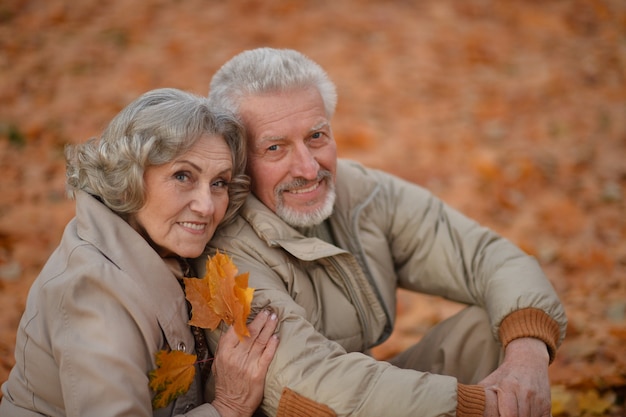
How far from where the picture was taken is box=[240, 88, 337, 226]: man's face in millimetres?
2773

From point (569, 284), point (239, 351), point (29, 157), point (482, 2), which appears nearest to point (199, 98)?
point (239, 351)

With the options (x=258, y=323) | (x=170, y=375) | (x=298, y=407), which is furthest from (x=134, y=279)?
(x=298, y=407)

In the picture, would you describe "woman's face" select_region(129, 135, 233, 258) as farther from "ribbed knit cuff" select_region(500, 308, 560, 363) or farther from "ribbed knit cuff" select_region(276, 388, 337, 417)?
"ribbed knit cuff" select_region(500, 308, 560, 363)

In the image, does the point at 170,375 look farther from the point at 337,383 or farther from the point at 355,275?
the point at 355,275

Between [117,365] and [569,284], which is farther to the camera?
[569,284]

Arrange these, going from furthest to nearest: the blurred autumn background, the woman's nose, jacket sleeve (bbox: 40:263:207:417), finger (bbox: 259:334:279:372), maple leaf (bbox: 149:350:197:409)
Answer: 1. the blurred autumn background
2. the woman's nose
3. finger (bbox: 259:334:279:372)
4. maple leaf (bbox: 149:350:197:409)
5. jacket sleeve (bbox: 40:263:207:417)

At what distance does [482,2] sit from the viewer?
30.3 ft

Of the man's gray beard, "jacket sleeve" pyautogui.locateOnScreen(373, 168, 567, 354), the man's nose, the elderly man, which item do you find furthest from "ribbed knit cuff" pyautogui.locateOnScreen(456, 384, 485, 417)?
the man's nose

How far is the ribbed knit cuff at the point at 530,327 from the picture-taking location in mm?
2734

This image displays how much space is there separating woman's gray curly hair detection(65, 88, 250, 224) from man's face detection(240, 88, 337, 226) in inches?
9.3

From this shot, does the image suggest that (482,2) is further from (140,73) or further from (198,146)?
(198,146)

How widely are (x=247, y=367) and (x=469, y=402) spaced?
776 millimetres

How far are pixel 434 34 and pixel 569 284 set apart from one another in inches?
185

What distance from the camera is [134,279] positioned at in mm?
2279
